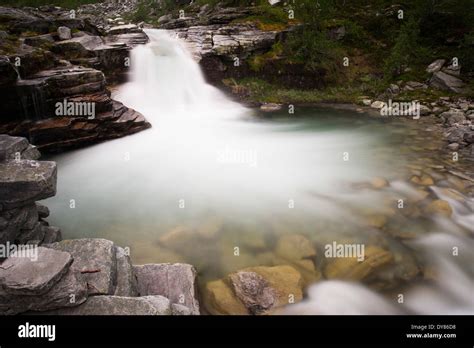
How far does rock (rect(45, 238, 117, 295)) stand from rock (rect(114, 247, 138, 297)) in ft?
0.26

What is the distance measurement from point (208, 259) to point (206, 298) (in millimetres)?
1097

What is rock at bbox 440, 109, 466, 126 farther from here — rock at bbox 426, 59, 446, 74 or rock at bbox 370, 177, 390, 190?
rock at bbox 370, 177, 390, 190

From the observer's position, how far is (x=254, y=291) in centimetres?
543

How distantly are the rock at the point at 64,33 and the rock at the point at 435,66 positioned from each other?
2162 cm

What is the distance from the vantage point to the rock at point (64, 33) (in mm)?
15784

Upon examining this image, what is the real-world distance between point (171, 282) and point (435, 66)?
2234 centimetres

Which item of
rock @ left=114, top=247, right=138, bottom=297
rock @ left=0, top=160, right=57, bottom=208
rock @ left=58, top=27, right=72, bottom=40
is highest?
rock @ left=58, top=27, right=72, bottom=40

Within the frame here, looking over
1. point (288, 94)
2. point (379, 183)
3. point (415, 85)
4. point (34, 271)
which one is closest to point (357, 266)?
point (379, 183)

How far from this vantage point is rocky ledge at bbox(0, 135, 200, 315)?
3.97 metres

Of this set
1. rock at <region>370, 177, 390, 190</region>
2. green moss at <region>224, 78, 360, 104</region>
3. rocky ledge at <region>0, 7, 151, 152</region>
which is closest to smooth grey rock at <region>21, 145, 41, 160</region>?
rocky ledge at <region>0, 7, 151, 152</region>

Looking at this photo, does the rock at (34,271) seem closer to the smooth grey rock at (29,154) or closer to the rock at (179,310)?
the rock at (179,310)

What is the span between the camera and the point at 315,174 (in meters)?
10.5
